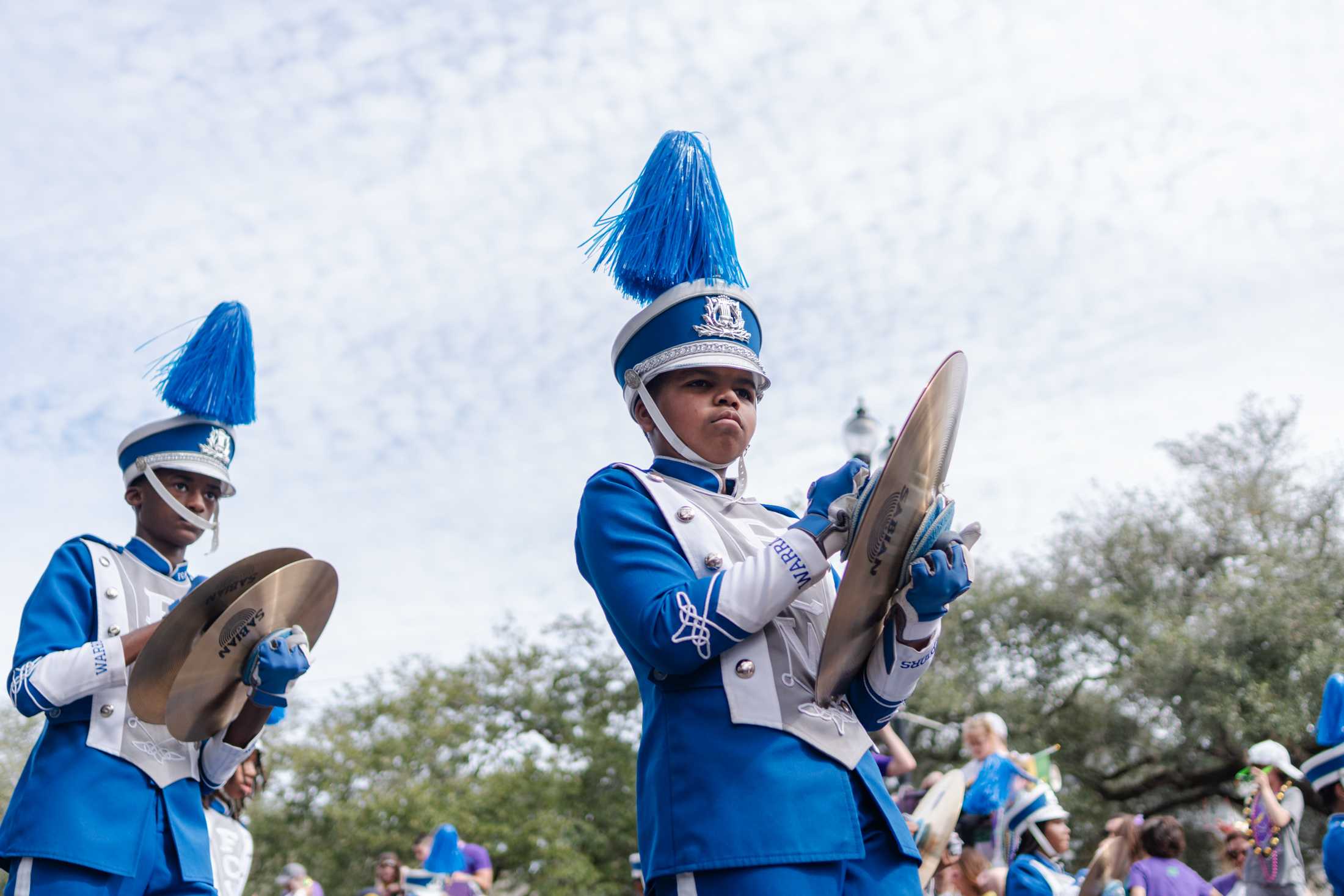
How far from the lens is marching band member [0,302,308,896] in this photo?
3.72m

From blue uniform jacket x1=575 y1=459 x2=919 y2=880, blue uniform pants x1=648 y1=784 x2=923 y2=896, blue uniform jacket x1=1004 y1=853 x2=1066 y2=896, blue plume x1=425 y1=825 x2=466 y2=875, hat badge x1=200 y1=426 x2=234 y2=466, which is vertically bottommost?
blue uniform pants x1=648 y1=784 x2=923 y2=896

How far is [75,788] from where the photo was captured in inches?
149

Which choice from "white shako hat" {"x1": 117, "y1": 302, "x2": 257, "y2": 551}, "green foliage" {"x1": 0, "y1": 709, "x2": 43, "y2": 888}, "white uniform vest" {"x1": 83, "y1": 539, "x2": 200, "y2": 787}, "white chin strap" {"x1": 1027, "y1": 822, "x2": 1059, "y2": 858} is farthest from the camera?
"green foliage" {"x1": 0, "y1": 709, "x2": 43, "y2": 888}

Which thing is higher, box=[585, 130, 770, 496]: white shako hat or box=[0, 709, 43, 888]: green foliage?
box=[0, 709, 43, 888]: green foliage

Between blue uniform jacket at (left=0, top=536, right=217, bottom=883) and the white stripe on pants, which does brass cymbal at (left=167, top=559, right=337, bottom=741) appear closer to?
blue uniform jacket at (left=0, top=536, right=217, bottom=883)

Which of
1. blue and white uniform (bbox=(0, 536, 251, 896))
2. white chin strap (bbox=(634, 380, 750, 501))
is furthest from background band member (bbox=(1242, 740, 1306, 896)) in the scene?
blue and white uniform (bbox=(0, 536, 251, 896))

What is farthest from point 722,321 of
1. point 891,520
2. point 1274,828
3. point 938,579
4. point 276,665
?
point 1274,828

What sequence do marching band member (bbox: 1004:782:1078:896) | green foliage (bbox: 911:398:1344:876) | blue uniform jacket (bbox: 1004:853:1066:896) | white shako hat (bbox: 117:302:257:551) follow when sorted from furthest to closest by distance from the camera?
green foliage (bbox: 911:398:1344:876), marching band member (bbox: 1004:782:1078:896), blue uniform jacket (bbox: 1004:853:1066:896), white shako hat (bbox: 117:302:257:551)

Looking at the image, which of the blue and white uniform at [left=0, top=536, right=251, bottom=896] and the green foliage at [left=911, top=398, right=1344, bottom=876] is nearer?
the blue and white uniform at [left=0, top=536, right=251, bottom=896]

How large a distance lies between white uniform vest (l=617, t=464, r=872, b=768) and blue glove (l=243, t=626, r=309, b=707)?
1.36 metres

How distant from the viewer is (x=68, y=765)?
385 cm

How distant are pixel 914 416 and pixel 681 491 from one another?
0.70m

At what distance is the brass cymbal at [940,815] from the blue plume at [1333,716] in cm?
195

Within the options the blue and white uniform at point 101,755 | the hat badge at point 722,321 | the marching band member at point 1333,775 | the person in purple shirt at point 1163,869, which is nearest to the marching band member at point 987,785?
the person in purple shirt at point 1163,869
